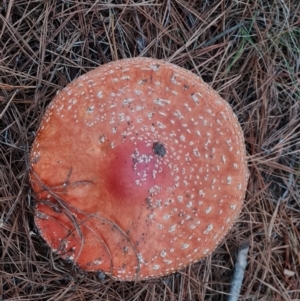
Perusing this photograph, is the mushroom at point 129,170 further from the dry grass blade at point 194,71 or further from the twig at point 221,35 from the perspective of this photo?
the twig at point 221,35

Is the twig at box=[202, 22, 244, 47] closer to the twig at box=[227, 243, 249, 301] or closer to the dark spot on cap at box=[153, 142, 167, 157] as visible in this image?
the dark spot on cap at box=[153, 142, 167, 157]

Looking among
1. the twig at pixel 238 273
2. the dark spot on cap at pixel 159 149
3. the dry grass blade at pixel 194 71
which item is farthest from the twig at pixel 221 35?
the twig at pixel 238 273

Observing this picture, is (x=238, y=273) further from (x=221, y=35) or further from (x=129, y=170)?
(x=221, y=35)

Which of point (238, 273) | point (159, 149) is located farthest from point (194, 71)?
point (238, 273)

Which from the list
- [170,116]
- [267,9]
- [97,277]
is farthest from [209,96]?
[97,277]

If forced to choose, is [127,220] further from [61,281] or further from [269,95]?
[269,95]

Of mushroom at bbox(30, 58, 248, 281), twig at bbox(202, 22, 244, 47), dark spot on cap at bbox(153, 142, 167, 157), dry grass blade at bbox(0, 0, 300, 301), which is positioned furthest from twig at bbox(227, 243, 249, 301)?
twig at bbox(202, 22, 244, 47)
